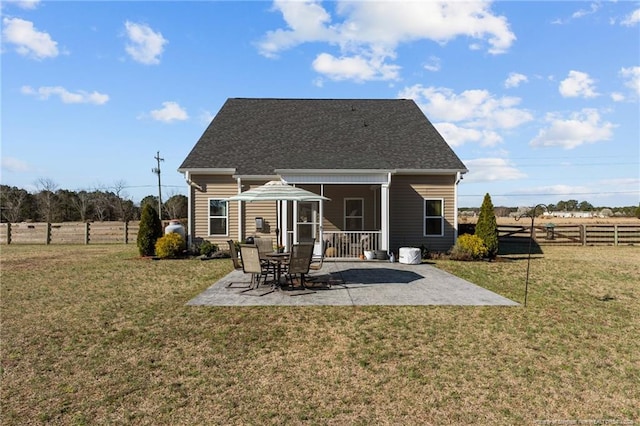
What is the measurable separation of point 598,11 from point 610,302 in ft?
31.3

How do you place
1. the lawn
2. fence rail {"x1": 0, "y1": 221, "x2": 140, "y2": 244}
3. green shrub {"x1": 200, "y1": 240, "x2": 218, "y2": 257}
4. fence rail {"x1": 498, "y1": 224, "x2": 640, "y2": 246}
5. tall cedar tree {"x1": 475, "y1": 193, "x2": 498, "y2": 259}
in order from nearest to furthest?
1. the lawn
2. green shrub {"x1": 200, "y1": 240, "x2": 218, "y2": 257}
3. tall cedar tree {"x1": 475, "y1": 193, "x2": 498, "y2": 259}
4. fence rail {"x1": 498, "y1": 224, "x2": 640, "y2": 246}
5. fence rail {"x1": 0, "y1": 221, "x2": 140, "y2": 244}

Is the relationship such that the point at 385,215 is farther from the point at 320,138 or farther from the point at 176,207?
the point at 176,207

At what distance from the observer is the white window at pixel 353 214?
55.2 ft

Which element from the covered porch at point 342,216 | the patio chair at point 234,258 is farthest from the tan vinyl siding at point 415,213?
the patio chair at point 234,258

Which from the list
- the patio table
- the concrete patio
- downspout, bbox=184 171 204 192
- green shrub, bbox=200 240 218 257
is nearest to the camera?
the concrete patio

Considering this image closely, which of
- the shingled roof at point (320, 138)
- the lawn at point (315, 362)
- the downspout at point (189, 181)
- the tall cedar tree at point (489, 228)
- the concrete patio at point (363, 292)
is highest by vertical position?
the shingled roof at point (320, 138)

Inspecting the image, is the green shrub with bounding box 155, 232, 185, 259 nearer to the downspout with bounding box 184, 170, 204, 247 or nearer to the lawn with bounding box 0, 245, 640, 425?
the downspout with bounding box 184, 170, 204, 247

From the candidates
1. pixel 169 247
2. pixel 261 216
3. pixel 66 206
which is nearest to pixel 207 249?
pixel 169 247

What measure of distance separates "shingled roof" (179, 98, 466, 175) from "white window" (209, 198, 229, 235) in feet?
5.33

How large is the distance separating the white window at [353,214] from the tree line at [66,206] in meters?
30.4

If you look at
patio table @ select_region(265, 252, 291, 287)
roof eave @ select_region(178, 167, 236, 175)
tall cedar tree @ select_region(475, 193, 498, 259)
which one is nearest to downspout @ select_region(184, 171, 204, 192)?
roof eave @ select_region(178, 167, 236, 175)

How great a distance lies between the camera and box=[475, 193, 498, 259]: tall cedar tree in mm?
15141

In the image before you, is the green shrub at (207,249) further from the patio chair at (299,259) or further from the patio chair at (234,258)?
the patio chair at (299,259)

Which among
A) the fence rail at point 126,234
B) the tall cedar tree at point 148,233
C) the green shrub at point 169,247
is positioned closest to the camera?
the green shrub at point 169,247
